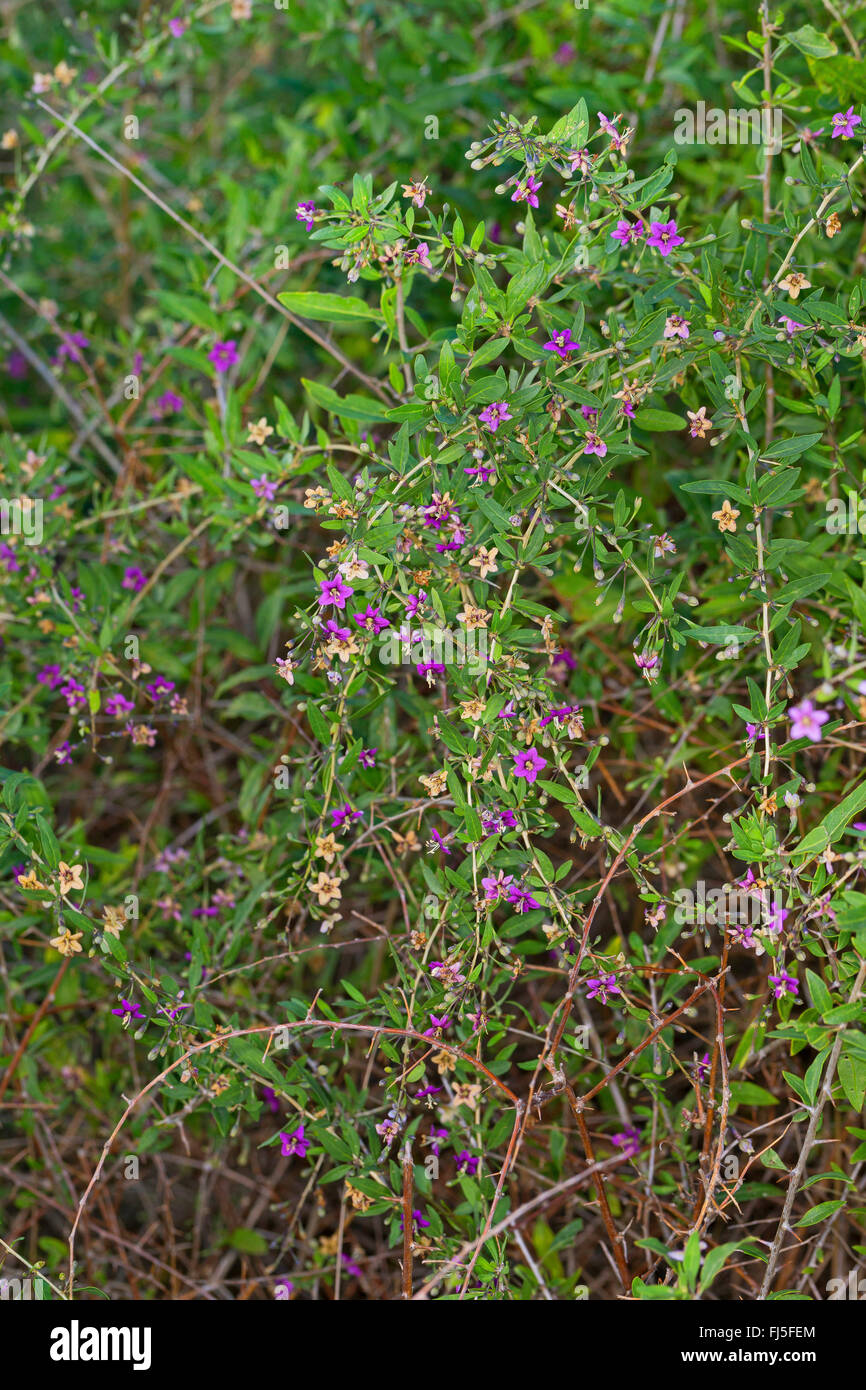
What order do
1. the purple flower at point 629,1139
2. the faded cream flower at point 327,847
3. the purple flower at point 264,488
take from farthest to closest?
the purple flower at point 264,488, the purple flower at point 629,1139, the faded cream flower at point 327,847

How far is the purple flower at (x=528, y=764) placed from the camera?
1.57 metres

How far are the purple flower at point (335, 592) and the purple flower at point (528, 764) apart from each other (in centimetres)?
32

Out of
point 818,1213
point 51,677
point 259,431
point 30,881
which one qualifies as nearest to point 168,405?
point 259,431

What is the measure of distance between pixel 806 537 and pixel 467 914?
88cm

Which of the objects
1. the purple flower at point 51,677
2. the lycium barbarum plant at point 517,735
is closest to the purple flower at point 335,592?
the lycium barbarum plant at point 517,735

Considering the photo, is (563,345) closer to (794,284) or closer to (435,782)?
(794,284)

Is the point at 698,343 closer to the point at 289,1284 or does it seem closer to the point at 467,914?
the point at 467,914

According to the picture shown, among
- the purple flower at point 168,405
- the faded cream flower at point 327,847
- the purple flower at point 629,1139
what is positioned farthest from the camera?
the purple flower at point 168,405

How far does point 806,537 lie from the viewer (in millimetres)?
1894

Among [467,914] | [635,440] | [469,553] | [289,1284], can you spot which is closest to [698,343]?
[635,440]

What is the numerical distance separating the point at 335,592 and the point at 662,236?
27.5 inches

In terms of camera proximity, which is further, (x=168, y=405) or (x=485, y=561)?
(x=168, y=405)

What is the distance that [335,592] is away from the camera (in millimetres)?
1503

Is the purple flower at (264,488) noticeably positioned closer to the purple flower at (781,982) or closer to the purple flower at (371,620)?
the purple flower at (371,620)
